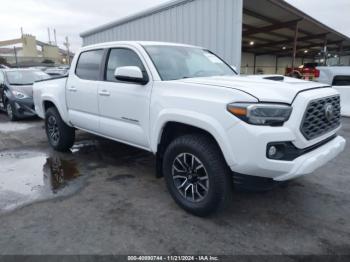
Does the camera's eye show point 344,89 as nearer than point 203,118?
No

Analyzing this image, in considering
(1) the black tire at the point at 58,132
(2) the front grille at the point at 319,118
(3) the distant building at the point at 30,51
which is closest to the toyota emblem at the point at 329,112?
(2) the front grille at the point at 319,118

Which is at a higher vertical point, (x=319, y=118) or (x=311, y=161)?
(x=319, y=118)

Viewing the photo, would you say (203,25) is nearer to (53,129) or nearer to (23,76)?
(53,129)

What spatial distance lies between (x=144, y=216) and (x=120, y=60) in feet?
7.00

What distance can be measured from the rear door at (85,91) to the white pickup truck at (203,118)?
26 millimetres

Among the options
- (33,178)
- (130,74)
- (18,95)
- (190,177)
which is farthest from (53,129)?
(18,95)

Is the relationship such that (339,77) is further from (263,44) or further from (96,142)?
(263,44)

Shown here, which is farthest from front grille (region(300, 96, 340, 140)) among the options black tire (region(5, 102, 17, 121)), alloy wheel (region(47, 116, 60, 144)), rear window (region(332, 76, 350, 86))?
black tire (region(5, 102, 17, 121))

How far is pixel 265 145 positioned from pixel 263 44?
29.1 meters

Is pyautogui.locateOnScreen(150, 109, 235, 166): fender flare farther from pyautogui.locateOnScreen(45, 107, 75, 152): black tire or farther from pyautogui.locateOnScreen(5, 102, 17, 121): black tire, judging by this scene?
pyautogui.locateOnScreen(5, 102, 17, 121): black tire

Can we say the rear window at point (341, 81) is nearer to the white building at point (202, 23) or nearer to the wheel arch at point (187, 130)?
the white building at point (202, 23)

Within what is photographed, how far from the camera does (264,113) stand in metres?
2.41

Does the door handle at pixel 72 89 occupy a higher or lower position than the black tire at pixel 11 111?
higher

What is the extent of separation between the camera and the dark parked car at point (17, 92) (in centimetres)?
841
